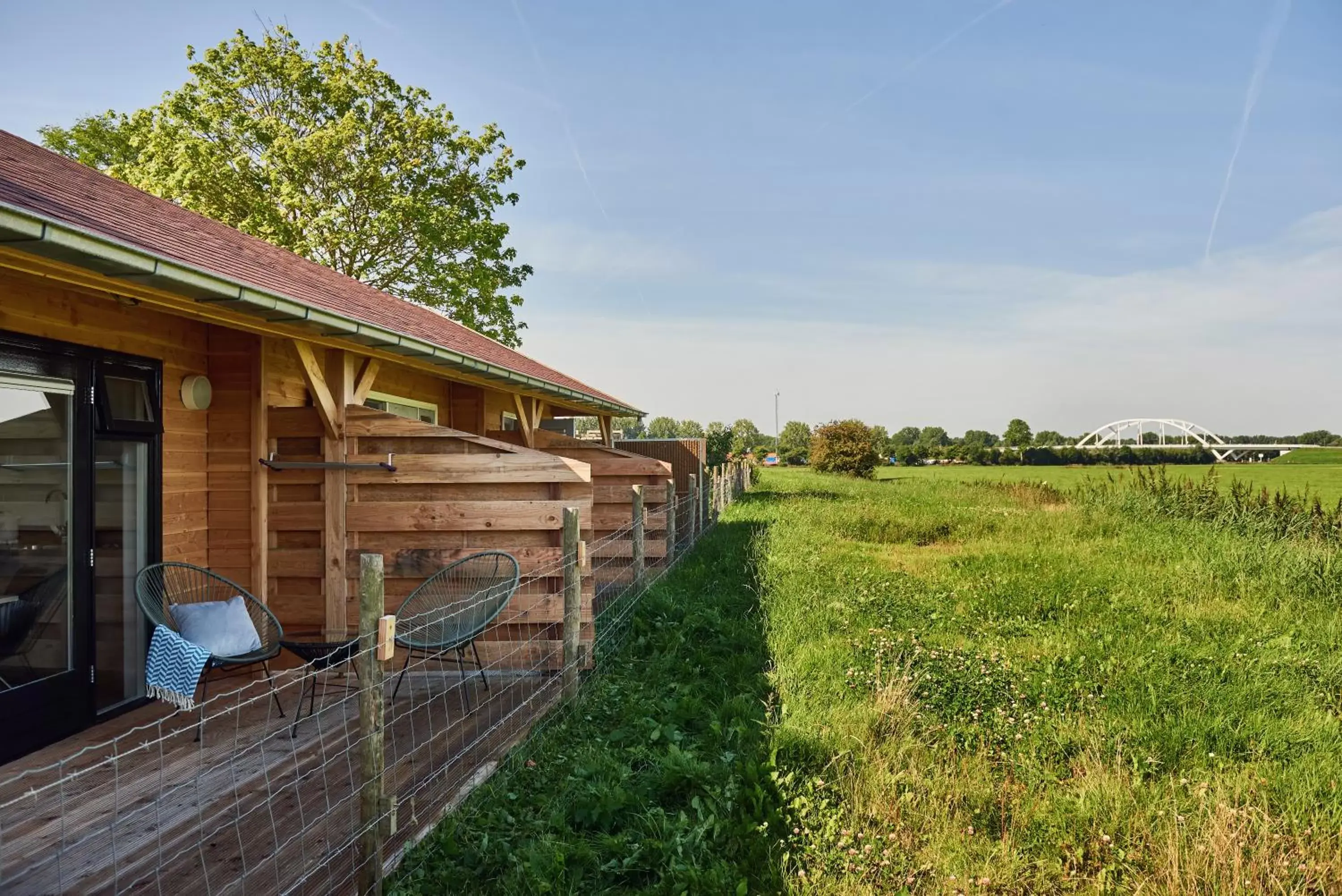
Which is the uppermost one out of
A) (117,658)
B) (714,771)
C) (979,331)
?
(979,331)

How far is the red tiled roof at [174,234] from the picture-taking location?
3.71m

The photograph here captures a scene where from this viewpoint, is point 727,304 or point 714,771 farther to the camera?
point 727,304

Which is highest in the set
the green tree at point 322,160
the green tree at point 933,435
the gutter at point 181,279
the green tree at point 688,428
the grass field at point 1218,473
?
the green tree at point 322,160

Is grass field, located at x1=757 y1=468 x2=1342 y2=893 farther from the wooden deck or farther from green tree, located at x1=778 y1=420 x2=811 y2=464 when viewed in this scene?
green tree, located at x1=778 y1=420 x2=811 y2=464

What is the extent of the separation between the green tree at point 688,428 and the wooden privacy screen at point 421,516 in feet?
353

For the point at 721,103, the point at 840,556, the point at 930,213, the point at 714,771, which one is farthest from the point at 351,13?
the point at 714,771

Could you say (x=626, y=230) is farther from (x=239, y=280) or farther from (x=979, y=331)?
(x=239, y=280)

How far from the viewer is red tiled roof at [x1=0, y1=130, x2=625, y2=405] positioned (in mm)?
3707

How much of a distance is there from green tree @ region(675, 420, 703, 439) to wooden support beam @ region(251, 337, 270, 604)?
108 meters

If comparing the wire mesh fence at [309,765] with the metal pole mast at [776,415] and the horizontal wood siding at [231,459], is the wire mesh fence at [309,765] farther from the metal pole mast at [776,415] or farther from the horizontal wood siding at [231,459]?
the metal pole mast at [776,415]

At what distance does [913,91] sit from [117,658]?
53.2 feet

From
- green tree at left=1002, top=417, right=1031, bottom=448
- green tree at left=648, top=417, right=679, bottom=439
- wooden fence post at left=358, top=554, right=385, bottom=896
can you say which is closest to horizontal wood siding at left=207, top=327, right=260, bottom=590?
wooden fence post at left=358, top=554, right=385, bottom=896

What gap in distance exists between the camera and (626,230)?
2402cm

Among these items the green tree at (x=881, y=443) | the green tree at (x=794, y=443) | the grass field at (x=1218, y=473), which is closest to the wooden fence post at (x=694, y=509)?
the grass field at (x=1218, y=473)
